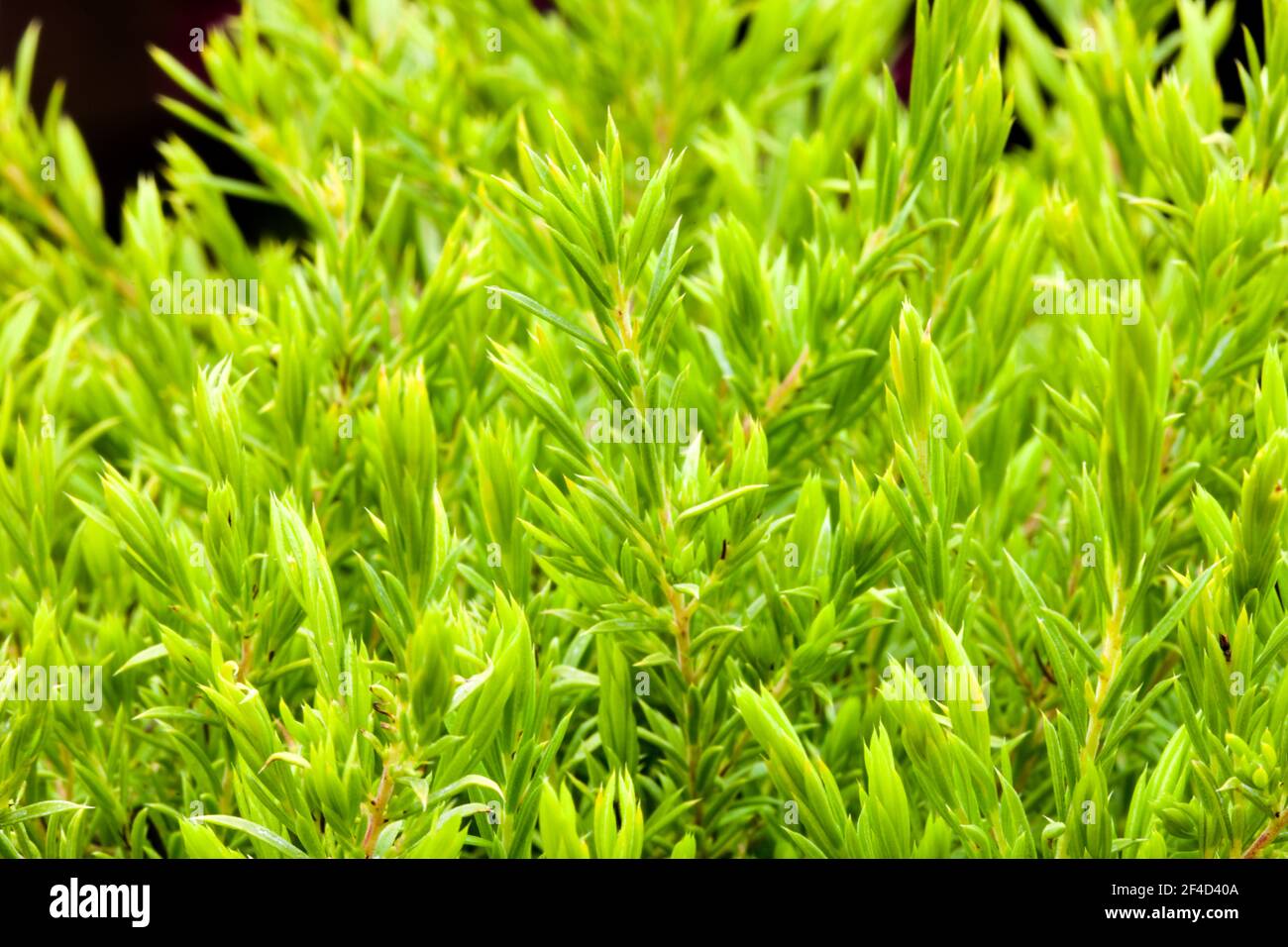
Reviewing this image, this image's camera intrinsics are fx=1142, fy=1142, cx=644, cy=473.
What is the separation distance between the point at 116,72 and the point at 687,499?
209cm

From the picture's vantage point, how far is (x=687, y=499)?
452 mm

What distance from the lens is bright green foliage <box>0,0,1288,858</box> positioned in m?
0.42

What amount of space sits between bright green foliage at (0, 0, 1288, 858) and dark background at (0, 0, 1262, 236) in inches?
52.7

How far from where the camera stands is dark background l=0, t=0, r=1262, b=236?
194cm

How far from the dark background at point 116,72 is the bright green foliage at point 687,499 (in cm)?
134

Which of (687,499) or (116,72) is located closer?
(687,499)

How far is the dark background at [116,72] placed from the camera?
1.94 m

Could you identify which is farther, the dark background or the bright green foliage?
the dark background

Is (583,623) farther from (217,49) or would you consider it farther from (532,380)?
(217,49)

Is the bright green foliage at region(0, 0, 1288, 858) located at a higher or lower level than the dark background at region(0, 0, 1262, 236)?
lower

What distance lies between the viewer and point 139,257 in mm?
689

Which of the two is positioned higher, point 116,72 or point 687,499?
point 116,72

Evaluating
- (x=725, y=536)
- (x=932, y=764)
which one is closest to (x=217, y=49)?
(x=725, y=536)

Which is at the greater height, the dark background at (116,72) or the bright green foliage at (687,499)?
the dark background at (116,72)
